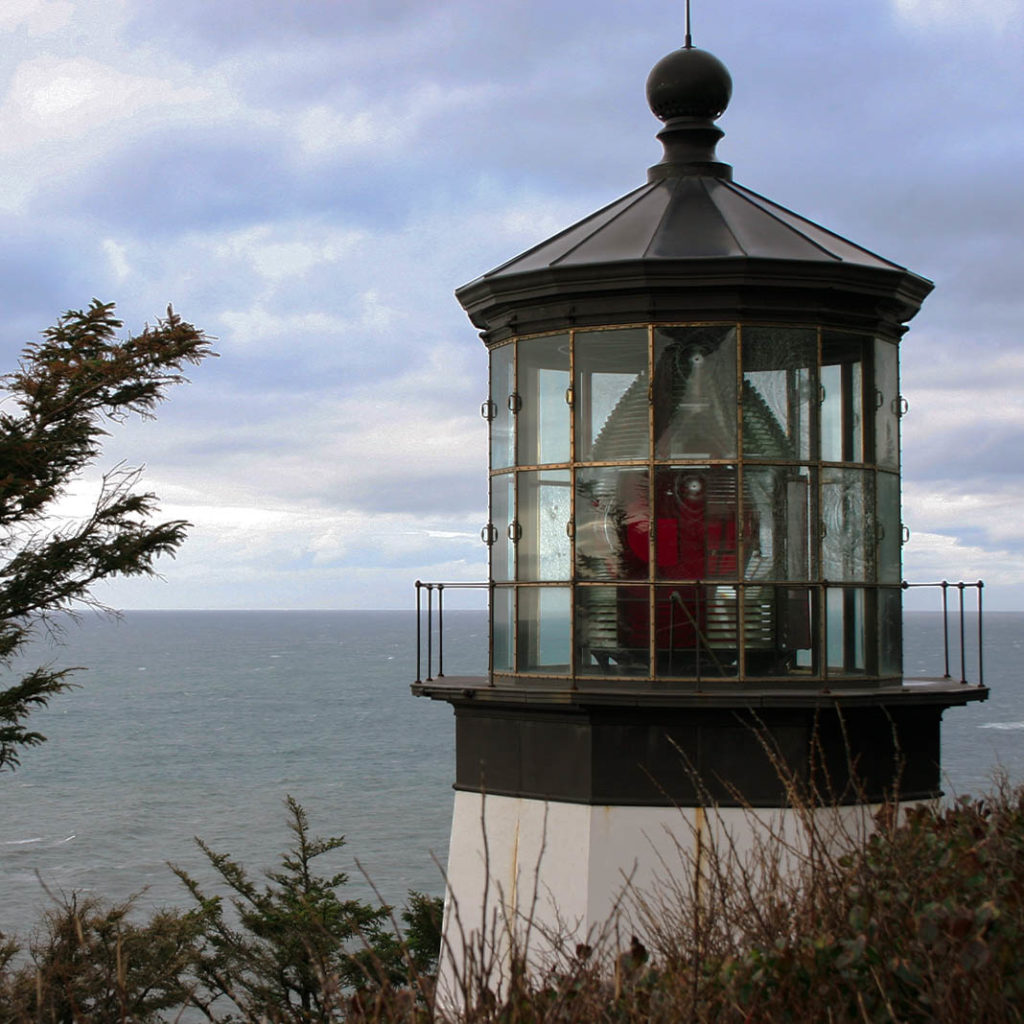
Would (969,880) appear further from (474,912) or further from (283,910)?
(283,910)

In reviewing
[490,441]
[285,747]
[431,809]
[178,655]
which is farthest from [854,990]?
[178,655]

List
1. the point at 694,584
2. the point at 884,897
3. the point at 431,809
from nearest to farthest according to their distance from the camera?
1. the point at 884,897
2. the point at 694,584
3. the point at 431,809

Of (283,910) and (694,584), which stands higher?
(694,584)

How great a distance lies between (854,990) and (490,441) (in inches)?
199

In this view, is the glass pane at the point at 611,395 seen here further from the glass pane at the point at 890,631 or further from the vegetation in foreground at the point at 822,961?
the vegetation in foreground at the point at 822,961

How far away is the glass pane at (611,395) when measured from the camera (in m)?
7.86

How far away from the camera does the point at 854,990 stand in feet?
13.2

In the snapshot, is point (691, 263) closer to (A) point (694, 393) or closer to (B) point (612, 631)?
(A) point (694, 393)

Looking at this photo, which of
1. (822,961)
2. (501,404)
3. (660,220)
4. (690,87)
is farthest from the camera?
(690,87)

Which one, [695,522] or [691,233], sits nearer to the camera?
[695,522]

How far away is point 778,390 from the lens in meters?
7.90

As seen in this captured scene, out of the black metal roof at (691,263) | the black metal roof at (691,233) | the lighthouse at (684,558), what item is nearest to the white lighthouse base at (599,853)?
the lighthouse at (684,558)

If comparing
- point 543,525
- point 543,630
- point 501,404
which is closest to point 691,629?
point 543,630

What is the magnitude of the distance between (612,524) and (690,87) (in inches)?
113
